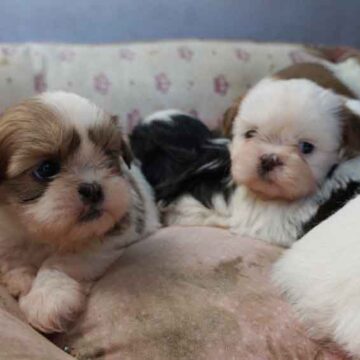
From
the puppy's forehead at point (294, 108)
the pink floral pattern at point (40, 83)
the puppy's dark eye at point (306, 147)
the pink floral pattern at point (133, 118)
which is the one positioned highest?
the puppy's forehead at point (294, 108)

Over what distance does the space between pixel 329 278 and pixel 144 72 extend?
77.4 inches

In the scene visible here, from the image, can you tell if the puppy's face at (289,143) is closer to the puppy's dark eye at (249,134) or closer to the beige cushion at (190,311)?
the puppy's dark eye at (249,134)

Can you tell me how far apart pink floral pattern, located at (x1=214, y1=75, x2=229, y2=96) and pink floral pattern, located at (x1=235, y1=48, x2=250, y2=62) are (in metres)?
0.16

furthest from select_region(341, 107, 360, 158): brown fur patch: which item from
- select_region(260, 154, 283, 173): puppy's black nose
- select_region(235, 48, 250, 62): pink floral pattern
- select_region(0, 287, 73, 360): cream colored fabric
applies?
select_region(0, 287, 73, 360): cream colored fabric

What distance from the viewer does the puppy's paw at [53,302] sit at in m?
1.88

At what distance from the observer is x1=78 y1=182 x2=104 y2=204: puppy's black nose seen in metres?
1.89

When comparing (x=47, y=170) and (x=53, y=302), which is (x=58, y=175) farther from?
(x=53, y=302)

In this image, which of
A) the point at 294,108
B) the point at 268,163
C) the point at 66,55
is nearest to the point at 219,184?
the point at 268,163

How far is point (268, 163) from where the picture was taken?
91.0 inches

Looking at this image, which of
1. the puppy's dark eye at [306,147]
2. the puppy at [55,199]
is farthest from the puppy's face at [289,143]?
the puppy at [55,199]

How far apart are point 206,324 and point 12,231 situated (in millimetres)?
746

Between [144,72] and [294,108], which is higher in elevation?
[294,108]

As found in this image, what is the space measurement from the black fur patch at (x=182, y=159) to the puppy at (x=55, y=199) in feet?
1.92

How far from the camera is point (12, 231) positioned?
81.8 inches
